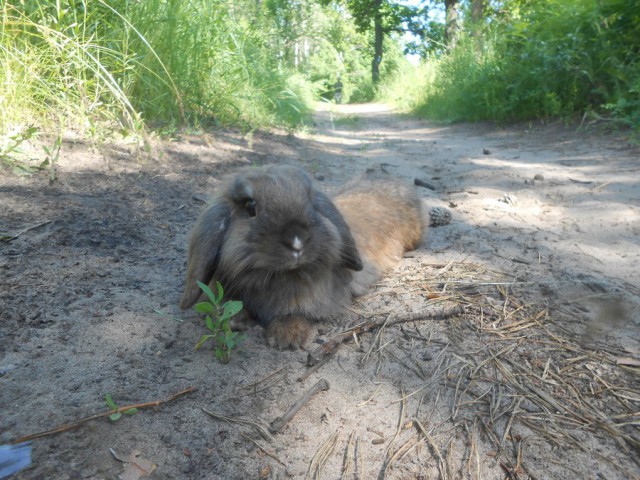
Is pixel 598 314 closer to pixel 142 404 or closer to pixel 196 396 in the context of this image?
pixel 196 396

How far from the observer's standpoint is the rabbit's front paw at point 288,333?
226cm

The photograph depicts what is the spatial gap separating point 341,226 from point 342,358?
74 centimetres

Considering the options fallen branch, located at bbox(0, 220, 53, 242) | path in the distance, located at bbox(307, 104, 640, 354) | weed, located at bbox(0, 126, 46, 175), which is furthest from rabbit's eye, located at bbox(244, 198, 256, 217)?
weed, located at bbox(0, 126, 46, 175)

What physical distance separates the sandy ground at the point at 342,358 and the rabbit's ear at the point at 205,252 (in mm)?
166

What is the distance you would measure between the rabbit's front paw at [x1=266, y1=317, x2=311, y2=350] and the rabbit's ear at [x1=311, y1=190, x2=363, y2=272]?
0.45 metres

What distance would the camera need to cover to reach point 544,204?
415 centimetres

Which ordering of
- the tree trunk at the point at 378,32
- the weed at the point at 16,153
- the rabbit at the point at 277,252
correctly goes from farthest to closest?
the tree trunk at the point at 378,32 < the weed at the point at 16,153 < the rabbit at the point at 277,252

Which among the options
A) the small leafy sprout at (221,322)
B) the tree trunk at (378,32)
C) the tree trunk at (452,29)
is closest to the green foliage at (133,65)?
the small leafy sprout at (221,322)

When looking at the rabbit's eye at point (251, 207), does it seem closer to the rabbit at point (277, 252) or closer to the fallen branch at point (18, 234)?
the rabbit at point (277, 252)

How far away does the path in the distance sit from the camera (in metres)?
2.67

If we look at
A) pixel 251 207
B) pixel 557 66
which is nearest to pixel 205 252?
pixel 251 207

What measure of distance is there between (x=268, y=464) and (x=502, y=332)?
52.6 inches

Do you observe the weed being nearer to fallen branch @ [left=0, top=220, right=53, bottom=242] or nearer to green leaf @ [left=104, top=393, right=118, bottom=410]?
fallen branch @ [left=0, top=220, right=53, bottom=242]

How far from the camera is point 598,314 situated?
237cm
